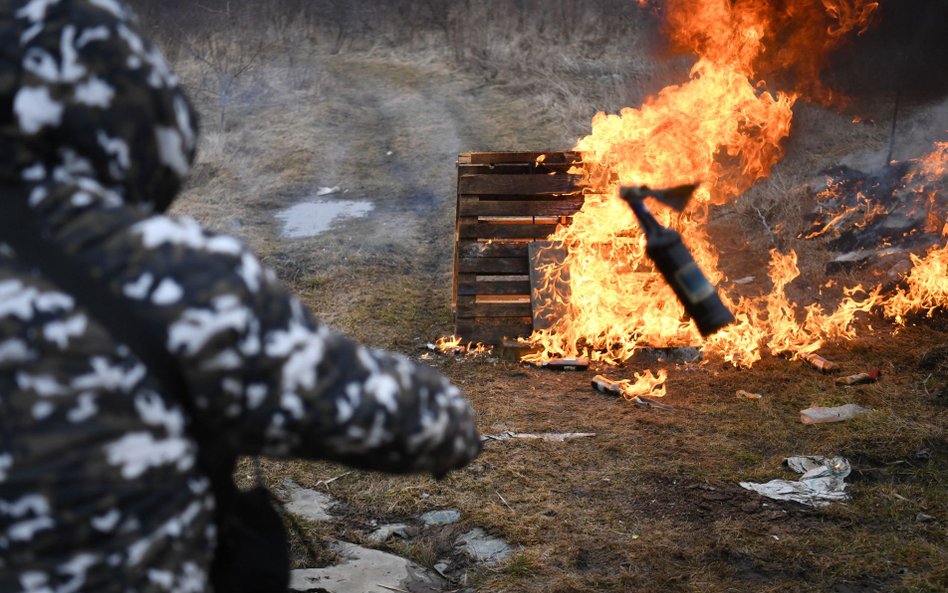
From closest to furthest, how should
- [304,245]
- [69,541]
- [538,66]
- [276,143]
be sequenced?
[69,541] → [304,245] → [276,143] → [538,66]

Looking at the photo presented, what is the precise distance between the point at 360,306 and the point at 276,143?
768 cm

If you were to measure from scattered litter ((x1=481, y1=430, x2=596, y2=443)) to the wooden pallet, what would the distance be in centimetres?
228

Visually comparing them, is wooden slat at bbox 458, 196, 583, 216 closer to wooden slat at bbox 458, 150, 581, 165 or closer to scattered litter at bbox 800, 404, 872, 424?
wooden slat at bbox 458, 150, 581, 165

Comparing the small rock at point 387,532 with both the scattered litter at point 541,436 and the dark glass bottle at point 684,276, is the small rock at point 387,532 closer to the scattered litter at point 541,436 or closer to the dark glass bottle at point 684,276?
the scattered litter at point 541,436

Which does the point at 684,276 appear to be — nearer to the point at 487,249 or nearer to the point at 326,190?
the point at 487,249

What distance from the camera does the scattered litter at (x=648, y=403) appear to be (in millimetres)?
6374

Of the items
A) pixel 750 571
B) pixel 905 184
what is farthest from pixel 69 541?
pixel 905 184

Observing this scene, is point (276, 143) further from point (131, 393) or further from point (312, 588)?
point (131, 393)

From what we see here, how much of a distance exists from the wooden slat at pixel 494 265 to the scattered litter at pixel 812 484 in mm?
3666

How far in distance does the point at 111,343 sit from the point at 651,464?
177 inches

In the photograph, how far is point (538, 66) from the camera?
57.7ft

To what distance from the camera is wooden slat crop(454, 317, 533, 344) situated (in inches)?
311

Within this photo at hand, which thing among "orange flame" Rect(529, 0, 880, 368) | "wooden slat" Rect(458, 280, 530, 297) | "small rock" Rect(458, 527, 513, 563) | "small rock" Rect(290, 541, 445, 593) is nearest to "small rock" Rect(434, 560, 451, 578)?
"small rock" Rect(290, 541, 445, 593)

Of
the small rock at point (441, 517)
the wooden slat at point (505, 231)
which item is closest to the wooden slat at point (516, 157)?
the wooden slat at point (505, 231)
